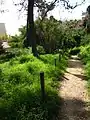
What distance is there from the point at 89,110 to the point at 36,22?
72.4 feet

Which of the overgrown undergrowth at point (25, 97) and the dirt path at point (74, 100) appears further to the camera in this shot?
the dirt path at point (74, 100)

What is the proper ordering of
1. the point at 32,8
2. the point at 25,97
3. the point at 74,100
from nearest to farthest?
1. the point at 25,97
2. the point at 74,100
3. the point at 32,8

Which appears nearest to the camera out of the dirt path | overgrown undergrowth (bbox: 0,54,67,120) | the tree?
overgrown undergrowth (bbox: 0,54,67,120)

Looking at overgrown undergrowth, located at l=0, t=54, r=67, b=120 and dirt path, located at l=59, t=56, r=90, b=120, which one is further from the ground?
overgrown undergrowth, located at l=0, t=54, r=67, b=120

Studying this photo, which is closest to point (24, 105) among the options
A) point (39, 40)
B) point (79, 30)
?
point (39, 40)

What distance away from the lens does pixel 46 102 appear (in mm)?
8156

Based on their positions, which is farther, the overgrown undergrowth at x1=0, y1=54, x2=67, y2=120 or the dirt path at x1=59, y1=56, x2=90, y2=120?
the dirt path at x1=59, y1=56, x2=90, y2=120

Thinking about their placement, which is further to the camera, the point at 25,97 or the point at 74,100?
the point at 74,100

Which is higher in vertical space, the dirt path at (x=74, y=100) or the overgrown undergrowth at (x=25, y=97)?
the overgrown undergrowth at (x=25, y=97)

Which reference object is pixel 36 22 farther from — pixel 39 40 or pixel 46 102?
pixel 46 102

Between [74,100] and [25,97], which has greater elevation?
[25,97]

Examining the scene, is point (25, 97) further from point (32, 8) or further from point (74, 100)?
point (32, 8)

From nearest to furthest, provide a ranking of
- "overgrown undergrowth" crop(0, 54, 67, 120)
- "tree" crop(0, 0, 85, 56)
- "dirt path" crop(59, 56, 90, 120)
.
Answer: "overgrown undergrowth" crop(0, 54, 67, 120), "dirt path" crop(59, 56, 90, 120), "tree" crop(0, 0, 85, 56)

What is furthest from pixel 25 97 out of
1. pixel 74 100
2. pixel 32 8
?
pixel 32 8
